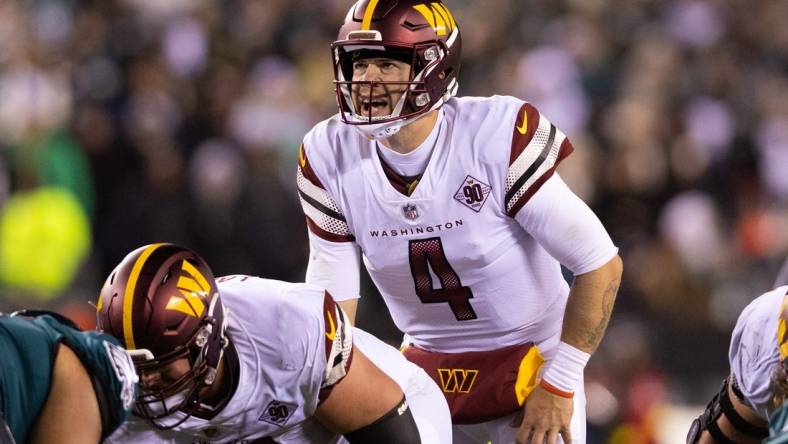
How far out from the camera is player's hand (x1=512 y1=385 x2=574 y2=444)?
14.4 feet

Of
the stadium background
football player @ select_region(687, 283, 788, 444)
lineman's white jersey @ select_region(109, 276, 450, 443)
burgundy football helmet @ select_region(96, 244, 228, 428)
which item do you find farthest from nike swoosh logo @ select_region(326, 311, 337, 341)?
the stadium background

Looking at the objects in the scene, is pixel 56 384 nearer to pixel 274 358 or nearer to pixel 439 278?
pixel 274 358

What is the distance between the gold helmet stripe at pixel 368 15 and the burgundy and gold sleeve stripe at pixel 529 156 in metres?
0.54

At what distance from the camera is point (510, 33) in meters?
10.8

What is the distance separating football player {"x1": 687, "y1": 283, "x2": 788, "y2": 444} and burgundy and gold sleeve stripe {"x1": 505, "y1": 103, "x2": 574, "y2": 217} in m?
0.74

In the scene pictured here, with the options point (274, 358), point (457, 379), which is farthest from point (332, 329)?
point (457, 379)

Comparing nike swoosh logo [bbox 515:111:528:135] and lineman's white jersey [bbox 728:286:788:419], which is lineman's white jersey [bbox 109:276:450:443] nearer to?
nike swoosh logo [bbox 515:111:528:135]

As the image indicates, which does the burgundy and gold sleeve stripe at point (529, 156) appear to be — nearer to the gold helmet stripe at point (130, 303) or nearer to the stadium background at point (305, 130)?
the gold helmet stripe at point (130, 303)

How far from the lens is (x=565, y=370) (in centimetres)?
438

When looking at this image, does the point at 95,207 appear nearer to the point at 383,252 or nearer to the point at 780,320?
the point at 383,252

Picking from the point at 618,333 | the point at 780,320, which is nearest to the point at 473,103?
the point at 780,320

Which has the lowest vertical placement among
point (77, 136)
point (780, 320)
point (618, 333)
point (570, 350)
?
point (618, 333)

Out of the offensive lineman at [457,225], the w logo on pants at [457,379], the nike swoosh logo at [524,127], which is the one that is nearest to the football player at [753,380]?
the offensive lineman at [457,225]

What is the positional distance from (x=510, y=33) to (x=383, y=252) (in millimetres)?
6470
